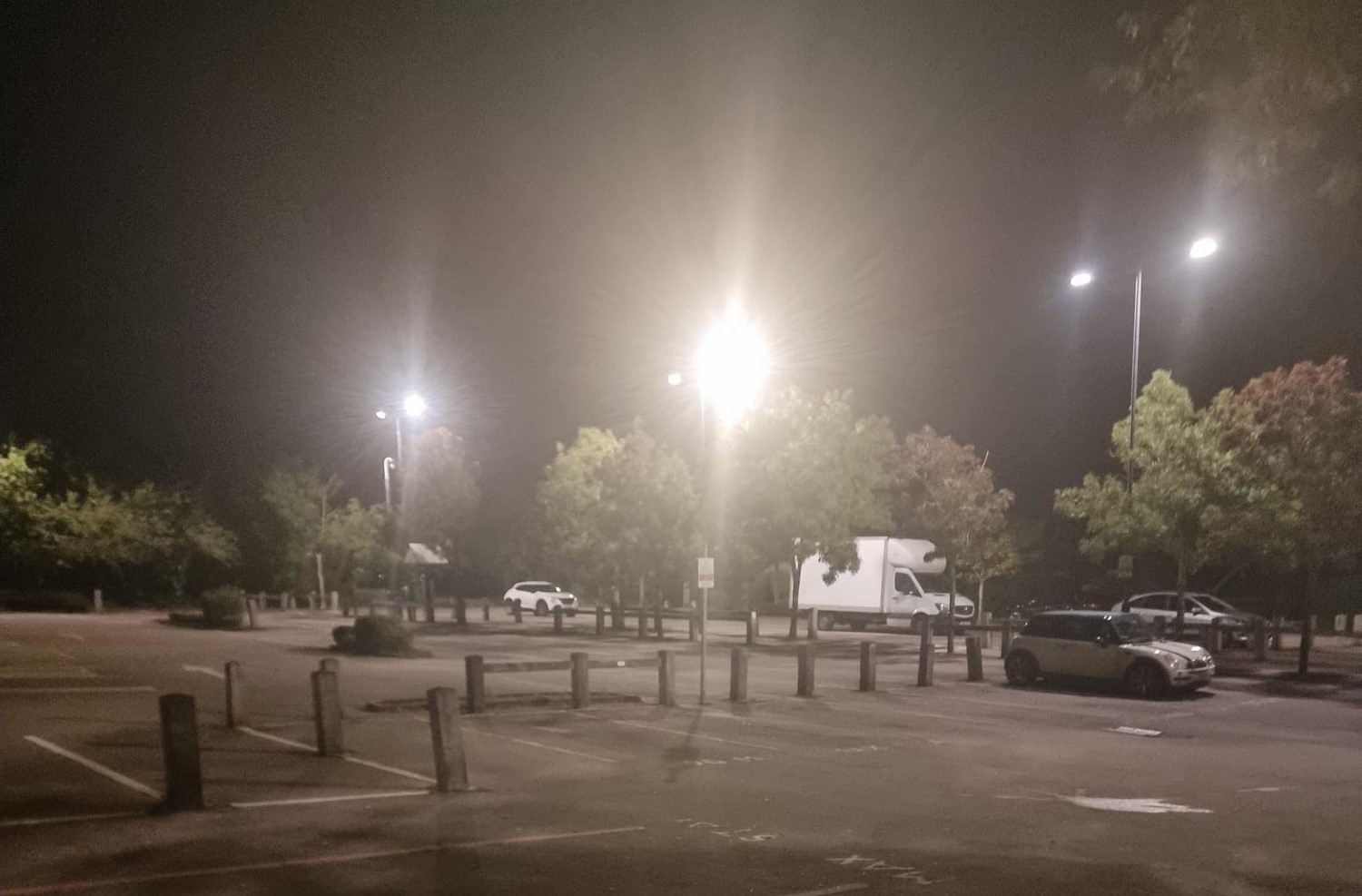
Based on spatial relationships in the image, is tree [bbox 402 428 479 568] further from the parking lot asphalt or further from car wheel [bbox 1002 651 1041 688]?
car wheel [bbox 1002 651 1041 688]

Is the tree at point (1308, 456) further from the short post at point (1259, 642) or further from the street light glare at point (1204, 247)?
the street light glare at point (1204, 247)

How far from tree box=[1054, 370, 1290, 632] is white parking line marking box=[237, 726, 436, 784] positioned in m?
21.8

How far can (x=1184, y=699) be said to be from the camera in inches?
872

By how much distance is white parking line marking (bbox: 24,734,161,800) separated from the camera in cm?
1083

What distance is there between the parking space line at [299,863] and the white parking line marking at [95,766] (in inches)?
113

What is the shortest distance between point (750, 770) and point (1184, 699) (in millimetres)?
12740

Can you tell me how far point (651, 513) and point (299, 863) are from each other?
29.4 m

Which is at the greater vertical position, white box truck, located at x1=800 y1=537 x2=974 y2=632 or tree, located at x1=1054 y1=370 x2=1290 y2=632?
tree, located at x1=1054 y1=370 x2=1290 y2=632

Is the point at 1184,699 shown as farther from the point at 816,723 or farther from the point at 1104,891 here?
the point at 1104,891

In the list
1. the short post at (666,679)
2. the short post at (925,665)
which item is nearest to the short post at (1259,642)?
the short post at (925,665)

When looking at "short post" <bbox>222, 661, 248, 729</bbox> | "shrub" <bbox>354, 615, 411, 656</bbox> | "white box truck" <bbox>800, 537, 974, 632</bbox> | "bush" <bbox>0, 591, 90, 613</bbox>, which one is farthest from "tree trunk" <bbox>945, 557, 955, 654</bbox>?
"bush" <bbox>0, 591, 90, 613</bbox>

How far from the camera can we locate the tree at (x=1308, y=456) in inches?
977

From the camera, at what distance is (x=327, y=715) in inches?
507

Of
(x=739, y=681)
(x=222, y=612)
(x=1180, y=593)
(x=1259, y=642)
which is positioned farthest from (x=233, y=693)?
(x=222, y=612)
